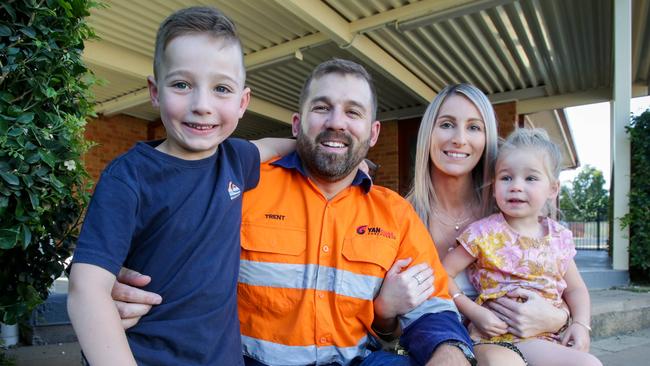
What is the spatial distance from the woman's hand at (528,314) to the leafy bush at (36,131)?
1.81 m

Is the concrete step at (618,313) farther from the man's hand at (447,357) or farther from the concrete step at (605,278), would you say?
the man's hand at (447,357)

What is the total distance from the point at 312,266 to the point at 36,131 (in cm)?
111

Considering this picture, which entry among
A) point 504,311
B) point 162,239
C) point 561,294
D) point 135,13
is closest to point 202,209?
point 162,239

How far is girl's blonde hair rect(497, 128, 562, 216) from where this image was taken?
203 cm

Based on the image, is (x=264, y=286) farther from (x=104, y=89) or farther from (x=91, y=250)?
(x=104, y=89)

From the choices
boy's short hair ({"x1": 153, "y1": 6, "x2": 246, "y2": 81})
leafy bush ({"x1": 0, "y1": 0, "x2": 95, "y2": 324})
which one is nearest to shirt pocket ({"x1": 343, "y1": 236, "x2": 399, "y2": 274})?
boy's short hair ({"x1": 153, "y1": 6, "x2": 246, "y2": 81})

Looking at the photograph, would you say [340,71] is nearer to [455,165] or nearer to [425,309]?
[455,165]

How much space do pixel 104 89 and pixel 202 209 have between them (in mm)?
6727

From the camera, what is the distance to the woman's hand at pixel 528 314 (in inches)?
70.9

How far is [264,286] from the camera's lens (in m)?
1.68

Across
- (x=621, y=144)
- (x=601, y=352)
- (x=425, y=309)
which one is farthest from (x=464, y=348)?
(x=621, y=144)

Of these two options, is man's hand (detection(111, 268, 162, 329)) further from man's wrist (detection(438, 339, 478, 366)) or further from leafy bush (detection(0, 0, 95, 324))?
man's wrist (detection(438, 339, 478, 366))

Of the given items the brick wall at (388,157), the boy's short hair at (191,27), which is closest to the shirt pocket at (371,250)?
the boy's short hair at (191,27)

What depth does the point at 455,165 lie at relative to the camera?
2.16 metres
